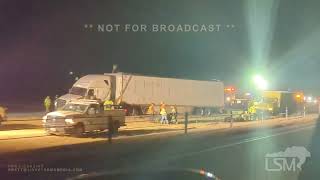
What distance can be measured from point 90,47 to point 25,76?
234cm

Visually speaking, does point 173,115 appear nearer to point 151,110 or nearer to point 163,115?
point 163,115

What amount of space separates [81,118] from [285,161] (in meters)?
9.38

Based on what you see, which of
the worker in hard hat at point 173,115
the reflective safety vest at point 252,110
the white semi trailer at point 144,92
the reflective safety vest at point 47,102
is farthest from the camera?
the reflective safety vest at point 252,110

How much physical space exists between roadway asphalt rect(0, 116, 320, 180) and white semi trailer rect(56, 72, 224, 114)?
10.8 ft

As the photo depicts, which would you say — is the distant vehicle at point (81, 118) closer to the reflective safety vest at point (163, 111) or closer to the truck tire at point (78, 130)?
the truck tire at point (78, 130)

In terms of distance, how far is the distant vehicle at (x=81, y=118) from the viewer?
19.0 m

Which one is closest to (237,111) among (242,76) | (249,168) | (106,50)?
(242,76)

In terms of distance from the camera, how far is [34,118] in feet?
77.5

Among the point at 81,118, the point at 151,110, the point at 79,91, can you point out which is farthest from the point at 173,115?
the point at 79,91

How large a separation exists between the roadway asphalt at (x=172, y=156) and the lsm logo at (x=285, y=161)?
13 centimetres

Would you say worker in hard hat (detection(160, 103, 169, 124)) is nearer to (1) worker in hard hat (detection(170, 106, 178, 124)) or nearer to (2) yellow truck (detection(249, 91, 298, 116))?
(1) worker in hard hat (detection(170, 106, 178, 124))

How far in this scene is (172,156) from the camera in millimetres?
13891

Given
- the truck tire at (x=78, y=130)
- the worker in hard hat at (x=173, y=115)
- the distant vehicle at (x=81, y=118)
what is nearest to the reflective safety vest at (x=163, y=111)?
the worker in hard hat at (x=173, y=115)

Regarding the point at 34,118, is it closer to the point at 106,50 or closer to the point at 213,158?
the point at 106,50
